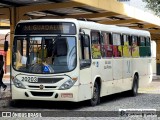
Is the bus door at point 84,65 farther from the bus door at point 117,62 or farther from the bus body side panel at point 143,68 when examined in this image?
the bus body side panel at point 143,68

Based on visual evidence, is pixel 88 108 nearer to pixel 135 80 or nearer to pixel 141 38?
pixel 135 80

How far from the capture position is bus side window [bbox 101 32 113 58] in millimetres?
16359

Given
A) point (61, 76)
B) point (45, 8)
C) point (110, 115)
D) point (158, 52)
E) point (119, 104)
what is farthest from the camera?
point (158, 52)

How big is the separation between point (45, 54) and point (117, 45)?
A: 4209mm

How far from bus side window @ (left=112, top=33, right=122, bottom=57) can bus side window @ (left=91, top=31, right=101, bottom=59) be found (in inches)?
63.1

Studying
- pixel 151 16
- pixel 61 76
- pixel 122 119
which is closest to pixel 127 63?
pixel 61 76

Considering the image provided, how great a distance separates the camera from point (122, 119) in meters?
12.1

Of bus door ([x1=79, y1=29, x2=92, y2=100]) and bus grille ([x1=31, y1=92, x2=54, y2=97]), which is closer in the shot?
bus grille ([x1=31, y1=92, x2=54, y2=97])

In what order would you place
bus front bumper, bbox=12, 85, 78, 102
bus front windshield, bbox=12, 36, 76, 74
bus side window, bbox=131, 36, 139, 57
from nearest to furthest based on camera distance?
bus front bumper, bbox=12, 85, 78, 102
bus front windshield, bbox=12, 36, 76, 74
bus side window, bbox=131, 36, 139, 57

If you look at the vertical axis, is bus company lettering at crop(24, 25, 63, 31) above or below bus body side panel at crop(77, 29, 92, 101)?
above

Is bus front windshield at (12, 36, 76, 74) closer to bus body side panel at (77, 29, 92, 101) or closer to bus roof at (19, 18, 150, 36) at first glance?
bus body side panel at (77, 29, 92, 101)

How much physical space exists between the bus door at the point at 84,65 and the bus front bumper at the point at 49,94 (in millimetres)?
342

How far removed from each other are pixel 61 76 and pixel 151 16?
20.3 m

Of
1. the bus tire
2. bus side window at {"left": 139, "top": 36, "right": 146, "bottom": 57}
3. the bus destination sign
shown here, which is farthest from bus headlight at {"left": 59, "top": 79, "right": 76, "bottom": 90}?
bus side window at {"left": 139, "top": 36, "right": 146, "bottom": 57}
